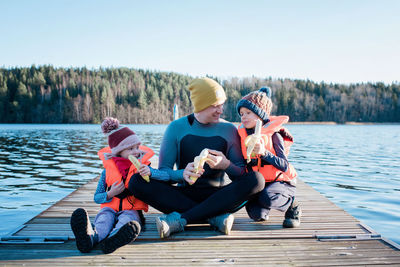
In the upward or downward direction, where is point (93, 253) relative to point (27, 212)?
upward

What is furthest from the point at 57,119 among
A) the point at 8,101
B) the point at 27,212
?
the point at 27,212

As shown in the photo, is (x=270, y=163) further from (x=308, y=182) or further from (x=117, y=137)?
(x=308, y=182)

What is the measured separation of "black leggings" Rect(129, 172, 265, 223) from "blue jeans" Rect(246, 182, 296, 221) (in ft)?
0.79

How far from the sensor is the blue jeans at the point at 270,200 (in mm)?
3445

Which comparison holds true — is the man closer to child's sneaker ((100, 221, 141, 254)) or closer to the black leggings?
the black leggings

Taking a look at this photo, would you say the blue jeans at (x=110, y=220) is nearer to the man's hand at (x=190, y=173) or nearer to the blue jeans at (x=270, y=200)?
the man's hand at (x=190, y=173)

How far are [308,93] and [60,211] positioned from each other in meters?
103

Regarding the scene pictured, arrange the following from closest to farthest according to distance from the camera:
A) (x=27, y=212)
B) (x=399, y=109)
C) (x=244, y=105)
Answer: (x=244, y=105)
(x=27, y=212)
(x=399, y=109)

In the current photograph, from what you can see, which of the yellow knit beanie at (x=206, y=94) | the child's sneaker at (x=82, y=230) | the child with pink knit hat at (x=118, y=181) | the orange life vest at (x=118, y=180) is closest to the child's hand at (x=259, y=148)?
the yellow knit beanie at (x=206, y=94)

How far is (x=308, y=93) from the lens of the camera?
99875 millimetres

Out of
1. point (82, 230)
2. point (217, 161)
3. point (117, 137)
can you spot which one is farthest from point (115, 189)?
point (217, 161)

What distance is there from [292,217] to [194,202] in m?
1.10

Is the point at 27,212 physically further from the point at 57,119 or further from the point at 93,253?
the point at 57,119

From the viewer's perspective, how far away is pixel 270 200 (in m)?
3.43
